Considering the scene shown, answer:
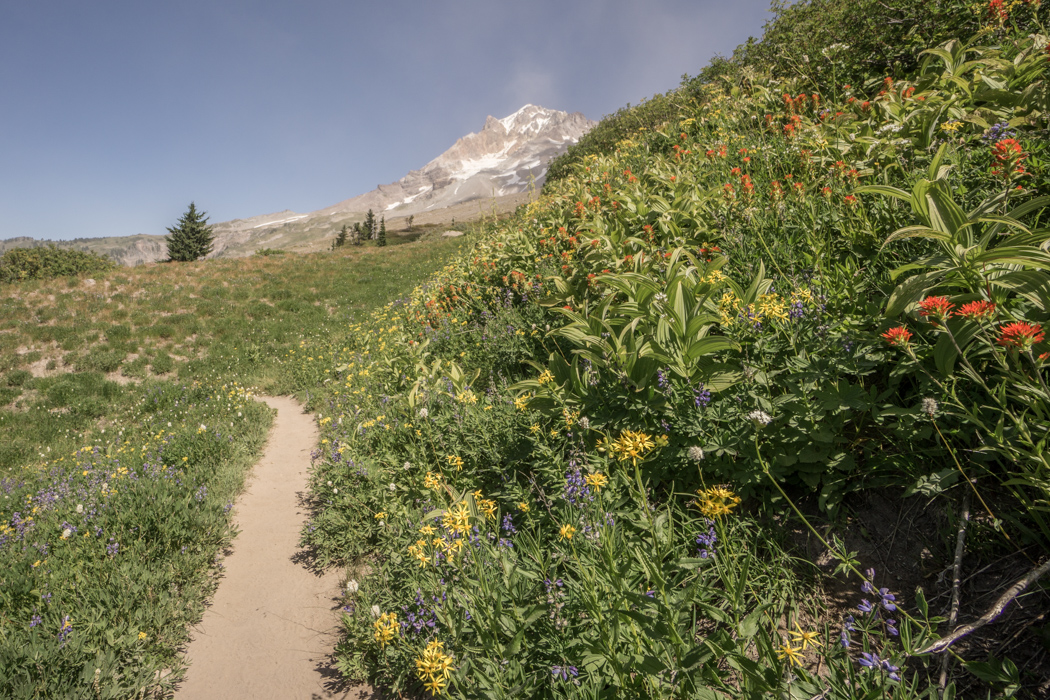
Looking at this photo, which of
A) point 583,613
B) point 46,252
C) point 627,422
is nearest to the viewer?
point 583,613

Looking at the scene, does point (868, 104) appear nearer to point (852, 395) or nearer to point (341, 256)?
point (852, 395)

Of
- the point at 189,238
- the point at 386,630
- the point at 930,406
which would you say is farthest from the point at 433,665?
the point at 189,238

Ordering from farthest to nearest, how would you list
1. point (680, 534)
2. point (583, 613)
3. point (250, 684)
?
1. point (250, 684)
2. point (680, 534)
3. point (583, 613)

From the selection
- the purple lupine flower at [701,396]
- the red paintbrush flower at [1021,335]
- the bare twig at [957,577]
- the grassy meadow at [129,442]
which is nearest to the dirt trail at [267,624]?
the grassy meadow at [129,442]

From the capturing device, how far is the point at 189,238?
5975 centimetres

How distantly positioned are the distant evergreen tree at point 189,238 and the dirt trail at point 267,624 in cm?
6834

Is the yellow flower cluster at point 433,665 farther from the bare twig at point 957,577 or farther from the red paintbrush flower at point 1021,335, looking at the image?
the red paintbrush flower at point 1021,335

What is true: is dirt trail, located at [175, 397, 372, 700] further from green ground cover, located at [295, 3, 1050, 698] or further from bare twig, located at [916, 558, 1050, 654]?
bare twig, located at [916, 558, 1050, 654]

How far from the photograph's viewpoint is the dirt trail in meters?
2.85

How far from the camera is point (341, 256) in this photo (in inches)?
870

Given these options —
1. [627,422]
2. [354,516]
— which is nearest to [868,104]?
[627,422]

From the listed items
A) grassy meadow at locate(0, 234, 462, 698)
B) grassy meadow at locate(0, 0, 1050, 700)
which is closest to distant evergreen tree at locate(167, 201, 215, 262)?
grassy meadow at locate(0, 234, 462, 698)

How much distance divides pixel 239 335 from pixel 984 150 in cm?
1402

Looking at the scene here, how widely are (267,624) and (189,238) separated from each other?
237 ft
